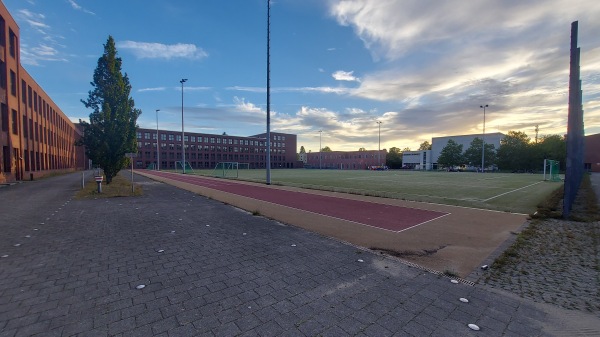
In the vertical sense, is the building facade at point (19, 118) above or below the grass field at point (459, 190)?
above

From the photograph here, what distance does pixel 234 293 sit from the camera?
3787mm

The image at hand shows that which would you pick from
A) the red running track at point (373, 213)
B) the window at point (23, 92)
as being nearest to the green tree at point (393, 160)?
the red running track at point (373, 213)

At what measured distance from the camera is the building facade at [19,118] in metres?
23.1

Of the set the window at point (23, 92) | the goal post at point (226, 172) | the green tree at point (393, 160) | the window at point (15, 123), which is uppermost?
the window at point (23, 92)

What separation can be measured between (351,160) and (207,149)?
6382 centimetres

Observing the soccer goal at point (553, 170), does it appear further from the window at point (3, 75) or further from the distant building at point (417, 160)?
the distant building at point (417, 160)

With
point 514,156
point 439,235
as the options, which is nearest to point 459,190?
point 439,235

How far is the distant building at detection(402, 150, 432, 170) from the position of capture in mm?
103375

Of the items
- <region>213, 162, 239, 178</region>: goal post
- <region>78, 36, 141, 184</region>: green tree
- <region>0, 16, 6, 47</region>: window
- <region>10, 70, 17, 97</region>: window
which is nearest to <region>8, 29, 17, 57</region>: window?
<region>0, 16, 6, 47</region>: window

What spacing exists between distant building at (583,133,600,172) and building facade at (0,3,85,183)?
333 ft

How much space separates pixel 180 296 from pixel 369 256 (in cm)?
352

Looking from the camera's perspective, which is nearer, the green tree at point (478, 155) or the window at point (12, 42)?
the window at point (12, 42)

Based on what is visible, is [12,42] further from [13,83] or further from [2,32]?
[13,83]

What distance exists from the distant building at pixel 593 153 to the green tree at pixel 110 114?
91941 millimetres
